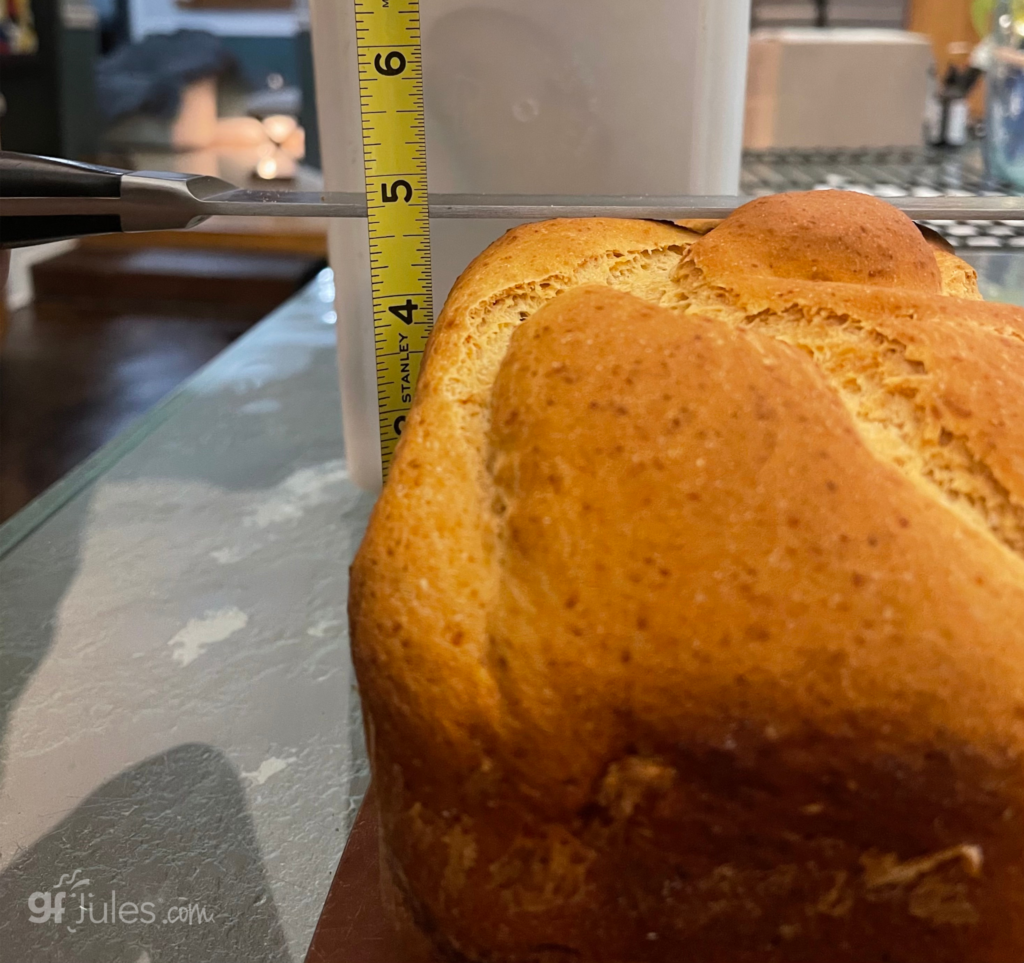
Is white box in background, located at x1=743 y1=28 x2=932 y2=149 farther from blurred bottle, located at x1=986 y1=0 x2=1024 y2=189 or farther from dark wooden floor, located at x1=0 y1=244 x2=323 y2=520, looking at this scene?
dark wooden floor, located at x1=0 y1=244 x2=323 y2=520

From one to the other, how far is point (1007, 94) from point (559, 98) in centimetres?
110

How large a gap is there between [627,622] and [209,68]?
2.74 meters

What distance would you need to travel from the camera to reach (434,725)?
1.22 ft

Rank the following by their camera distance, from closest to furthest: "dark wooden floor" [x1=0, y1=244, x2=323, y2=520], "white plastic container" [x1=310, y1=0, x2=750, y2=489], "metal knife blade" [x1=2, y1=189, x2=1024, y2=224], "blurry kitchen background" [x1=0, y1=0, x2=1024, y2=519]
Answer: "metal knife blade" [x1=2, y1=189, x2=1024, y2=224], "white plastic container" [x1=310, y1=0, x2=750, y2=489], "dark wooden floor" [x1=0, y1=244, x2=323, y2=520], "blurry kitchen background" [x1=0, y1=0, x2=1024, y2=519]

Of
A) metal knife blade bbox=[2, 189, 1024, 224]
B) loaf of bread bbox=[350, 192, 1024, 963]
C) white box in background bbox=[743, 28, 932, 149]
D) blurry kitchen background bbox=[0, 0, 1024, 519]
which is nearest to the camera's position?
loaf of bread bbox=[350, 192, 1024, 963]

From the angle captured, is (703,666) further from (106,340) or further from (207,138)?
(207,138)

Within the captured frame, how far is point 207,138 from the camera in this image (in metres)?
2.63

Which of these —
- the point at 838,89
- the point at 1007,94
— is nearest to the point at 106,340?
the point at 838,89

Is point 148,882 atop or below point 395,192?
below

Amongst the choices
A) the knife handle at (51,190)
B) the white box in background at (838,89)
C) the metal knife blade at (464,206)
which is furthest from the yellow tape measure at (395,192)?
the white box in background at (838,89)

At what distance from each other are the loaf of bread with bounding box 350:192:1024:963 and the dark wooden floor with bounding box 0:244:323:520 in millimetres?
1012

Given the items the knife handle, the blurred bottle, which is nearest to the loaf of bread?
the knife handle

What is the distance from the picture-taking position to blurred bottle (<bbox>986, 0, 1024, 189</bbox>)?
1497 millimetres

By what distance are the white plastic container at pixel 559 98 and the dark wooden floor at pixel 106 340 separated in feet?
2.43
